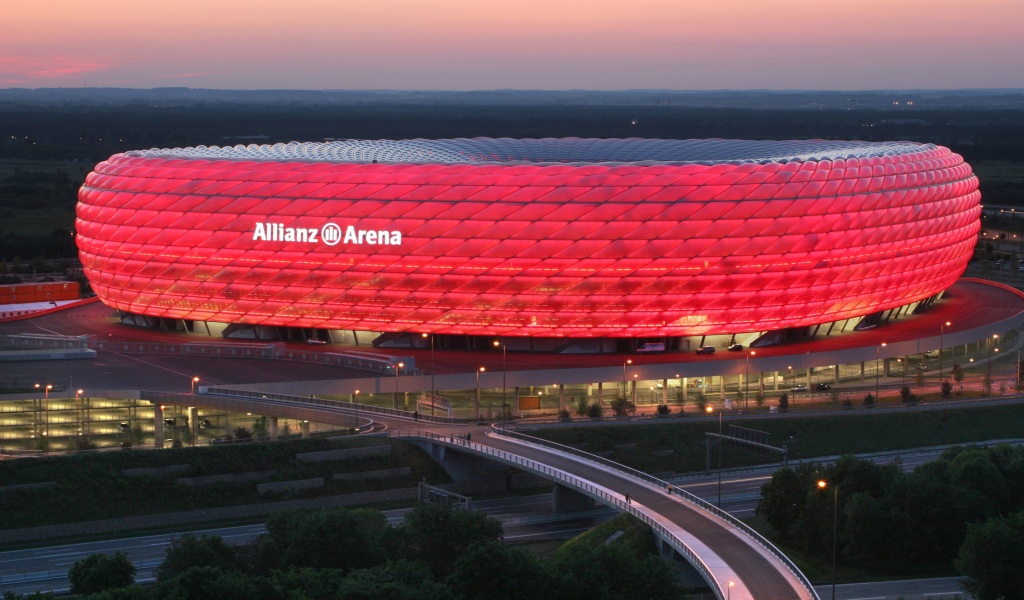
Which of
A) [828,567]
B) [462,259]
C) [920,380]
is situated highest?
[462,259]

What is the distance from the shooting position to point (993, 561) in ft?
179

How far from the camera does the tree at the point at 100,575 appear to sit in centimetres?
5209

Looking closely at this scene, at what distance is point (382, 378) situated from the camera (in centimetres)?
8356

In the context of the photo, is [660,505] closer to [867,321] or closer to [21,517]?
[21,517]

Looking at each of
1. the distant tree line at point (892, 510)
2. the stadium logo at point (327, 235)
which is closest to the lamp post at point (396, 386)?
the stadium logo at point (327, 235)

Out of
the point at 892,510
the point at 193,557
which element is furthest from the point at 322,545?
the point at 892,510

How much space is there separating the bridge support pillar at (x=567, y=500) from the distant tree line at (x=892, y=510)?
7.94 meters

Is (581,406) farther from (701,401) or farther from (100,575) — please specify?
(100,575)

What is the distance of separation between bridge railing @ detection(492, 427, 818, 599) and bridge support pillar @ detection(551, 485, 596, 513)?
219cm

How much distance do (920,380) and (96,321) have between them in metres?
53.3

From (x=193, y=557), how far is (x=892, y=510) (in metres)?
27.0

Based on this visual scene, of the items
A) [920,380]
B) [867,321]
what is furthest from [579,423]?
[867,321]

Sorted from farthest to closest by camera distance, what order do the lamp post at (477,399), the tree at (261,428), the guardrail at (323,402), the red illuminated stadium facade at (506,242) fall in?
the red illuminated stadium facade at (506,242) < the lamp post at (477,399) < the guardrail at (323,402) < the tree at (261,428)

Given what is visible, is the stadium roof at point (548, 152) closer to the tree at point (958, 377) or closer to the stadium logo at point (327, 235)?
the stadium logo at point (327, 235)
